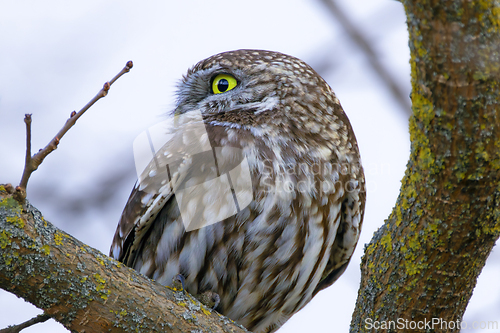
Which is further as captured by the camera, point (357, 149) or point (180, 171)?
point (357, 149)

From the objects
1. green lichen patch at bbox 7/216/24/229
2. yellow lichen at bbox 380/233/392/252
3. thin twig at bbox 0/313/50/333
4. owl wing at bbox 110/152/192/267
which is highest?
owl wing at bbox 110/152/192/267

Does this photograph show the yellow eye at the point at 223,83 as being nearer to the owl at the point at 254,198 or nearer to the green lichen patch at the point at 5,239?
the owl at the point at 254,198

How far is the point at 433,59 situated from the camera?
1806mm

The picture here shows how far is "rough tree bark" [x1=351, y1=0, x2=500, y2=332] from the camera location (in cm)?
176

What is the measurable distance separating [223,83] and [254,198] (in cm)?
105

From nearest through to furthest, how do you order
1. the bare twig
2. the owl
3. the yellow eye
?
the bare twig → the owl → the yellow eye

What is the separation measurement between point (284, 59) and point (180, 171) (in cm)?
118

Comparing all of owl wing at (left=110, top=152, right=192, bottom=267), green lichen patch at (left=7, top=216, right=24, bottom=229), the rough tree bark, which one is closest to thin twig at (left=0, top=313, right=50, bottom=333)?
green lichen patch at (left=7, top=216, right=24, bottom=229)

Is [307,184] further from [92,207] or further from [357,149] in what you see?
[92,207]

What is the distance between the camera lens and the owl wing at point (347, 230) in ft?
11.1

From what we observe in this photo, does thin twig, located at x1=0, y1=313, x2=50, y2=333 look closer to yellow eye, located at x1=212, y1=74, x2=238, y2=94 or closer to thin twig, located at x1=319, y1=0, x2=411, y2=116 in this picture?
yellow eye, located at x1=212, y1=74, x2=238, y2=94

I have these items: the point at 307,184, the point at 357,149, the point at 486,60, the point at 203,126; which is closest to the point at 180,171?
the point at 203,126

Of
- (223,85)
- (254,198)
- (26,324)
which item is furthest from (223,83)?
(26,324)

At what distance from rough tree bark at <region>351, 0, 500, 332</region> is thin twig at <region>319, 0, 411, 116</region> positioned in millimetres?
1458
